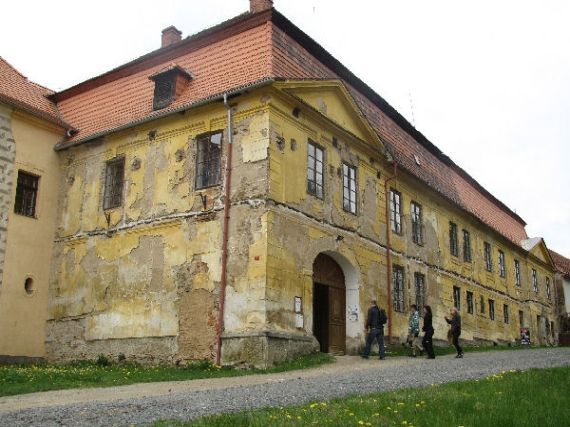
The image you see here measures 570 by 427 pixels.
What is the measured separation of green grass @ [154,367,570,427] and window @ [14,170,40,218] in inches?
554

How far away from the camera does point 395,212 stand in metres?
22.7

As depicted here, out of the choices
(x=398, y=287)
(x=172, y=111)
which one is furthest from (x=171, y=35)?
(x=398, y=287)

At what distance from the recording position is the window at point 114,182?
63.8 feet

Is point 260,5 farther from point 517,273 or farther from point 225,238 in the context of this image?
point 517,273

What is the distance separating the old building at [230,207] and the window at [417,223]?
0.38 meters

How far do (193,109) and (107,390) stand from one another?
867 cm

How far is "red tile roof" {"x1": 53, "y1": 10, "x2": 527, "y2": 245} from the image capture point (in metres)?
17.9

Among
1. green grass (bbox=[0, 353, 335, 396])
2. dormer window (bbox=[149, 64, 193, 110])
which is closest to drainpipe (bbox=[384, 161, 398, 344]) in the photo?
green grass (bbox=[0, 353, 335, 396])

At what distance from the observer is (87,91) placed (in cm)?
2231

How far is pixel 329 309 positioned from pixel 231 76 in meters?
7.14

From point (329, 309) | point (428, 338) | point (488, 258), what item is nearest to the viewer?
point (428, 338)

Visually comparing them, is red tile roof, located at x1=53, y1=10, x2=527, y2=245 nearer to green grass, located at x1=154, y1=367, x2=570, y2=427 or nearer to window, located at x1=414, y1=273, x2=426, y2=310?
window, located at x1=414, y1=273, x2=426, y2=310

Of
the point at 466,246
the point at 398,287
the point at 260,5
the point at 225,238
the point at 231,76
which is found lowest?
the point at 398,287

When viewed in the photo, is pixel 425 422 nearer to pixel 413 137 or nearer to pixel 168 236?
pixel 168 236
